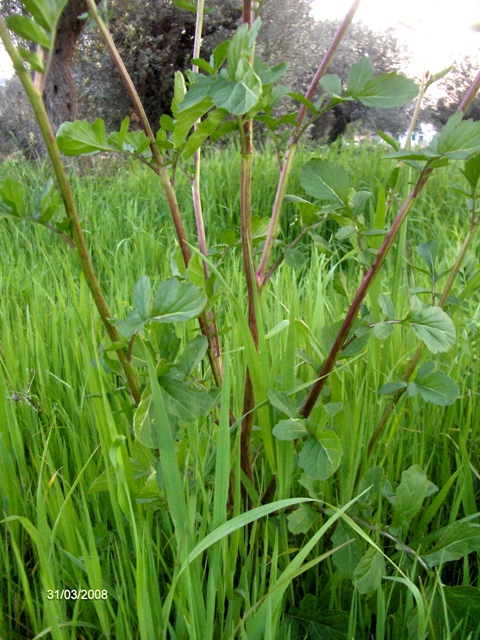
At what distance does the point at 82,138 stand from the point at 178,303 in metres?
0.22

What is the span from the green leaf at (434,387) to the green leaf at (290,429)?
0.49 feet

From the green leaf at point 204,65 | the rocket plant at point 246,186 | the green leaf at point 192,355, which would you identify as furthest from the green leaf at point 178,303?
the green leaf at point 204,65

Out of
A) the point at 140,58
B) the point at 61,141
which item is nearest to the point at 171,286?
the point at 61,141

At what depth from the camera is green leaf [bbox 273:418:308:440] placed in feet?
2.11

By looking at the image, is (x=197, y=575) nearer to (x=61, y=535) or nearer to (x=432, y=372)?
(x=61, y=535)

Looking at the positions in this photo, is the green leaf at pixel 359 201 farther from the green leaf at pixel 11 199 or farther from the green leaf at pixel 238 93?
the green leaf at pixel 11 199

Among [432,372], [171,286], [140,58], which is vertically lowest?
[432,372]

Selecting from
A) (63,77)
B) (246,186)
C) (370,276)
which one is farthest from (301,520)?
(63,77)

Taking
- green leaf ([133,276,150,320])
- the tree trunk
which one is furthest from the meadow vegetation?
the tree trunk

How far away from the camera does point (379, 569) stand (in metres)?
0.64

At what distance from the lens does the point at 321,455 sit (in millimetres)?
635

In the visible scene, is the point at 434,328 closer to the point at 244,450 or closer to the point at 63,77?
the point at 244,450

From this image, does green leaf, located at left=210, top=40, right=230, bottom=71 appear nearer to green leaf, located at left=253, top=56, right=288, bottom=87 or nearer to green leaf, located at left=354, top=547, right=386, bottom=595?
green leaf, located at left=253, top=56, right=288, bottom=87

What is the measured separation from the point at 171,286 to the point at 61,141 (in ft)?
0.65
